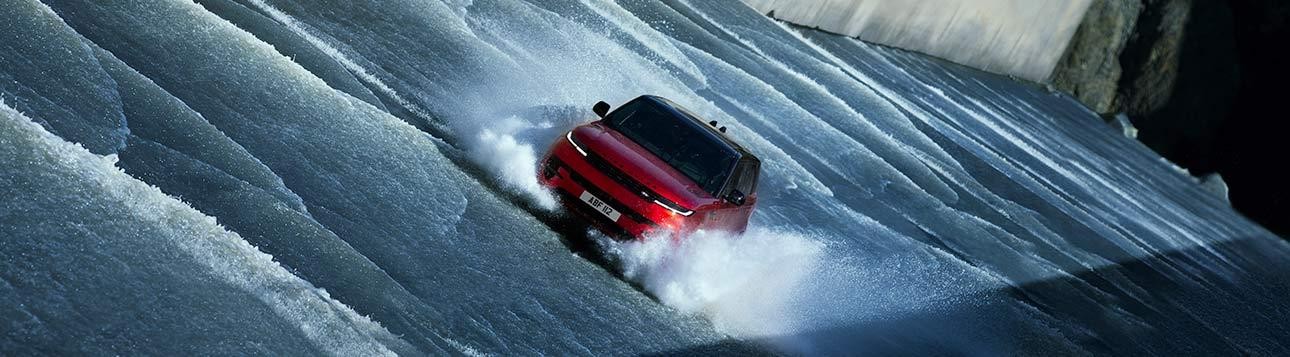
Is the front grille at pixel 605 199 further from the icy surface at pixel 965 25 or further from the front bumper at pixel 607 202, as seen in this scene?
the icy surface at pixel 965 25

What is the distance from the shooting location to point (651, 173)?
11711mm

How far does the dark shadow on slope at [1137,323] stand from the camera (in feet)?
42.9

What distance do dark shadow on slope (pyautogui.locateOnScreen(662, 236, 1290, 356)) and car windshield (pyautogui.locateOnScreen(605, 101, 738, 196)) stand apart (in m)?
1.54

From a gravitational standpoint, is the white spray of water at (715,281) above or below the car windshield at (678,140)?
below

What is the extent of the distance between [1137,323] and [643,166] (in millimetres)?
10079

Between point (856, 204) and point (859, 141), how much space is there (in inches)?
233

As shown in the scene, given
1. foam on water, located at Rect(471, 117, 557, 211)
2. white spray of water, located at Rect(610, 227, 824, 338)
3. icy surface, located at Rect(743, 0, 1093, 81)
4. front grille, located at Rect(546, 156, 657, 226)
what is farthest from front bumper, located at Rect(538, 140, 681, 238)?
icy surface, located at Rect(743, 0, 1093, 81)

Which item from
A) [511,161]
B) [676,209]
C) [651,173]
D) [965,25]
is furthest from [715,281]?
[965,25]

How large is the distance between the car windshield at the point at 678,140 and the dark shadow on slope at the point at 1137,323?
1.54 m

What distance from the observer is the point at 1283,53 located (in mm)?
56812

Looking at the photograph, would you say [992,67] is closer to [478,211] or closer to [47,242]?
[478,211]

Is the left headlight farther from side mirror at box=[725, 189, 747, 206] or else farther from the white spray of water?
side mirror at box=[725, 189, 747, 206]

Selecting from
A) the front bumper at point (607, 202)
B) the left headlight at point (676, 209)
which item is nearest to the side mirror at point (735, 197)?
the left headlight at point (676, 209)

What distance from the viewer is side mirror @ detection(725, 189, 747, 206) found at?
1239 centimetres
